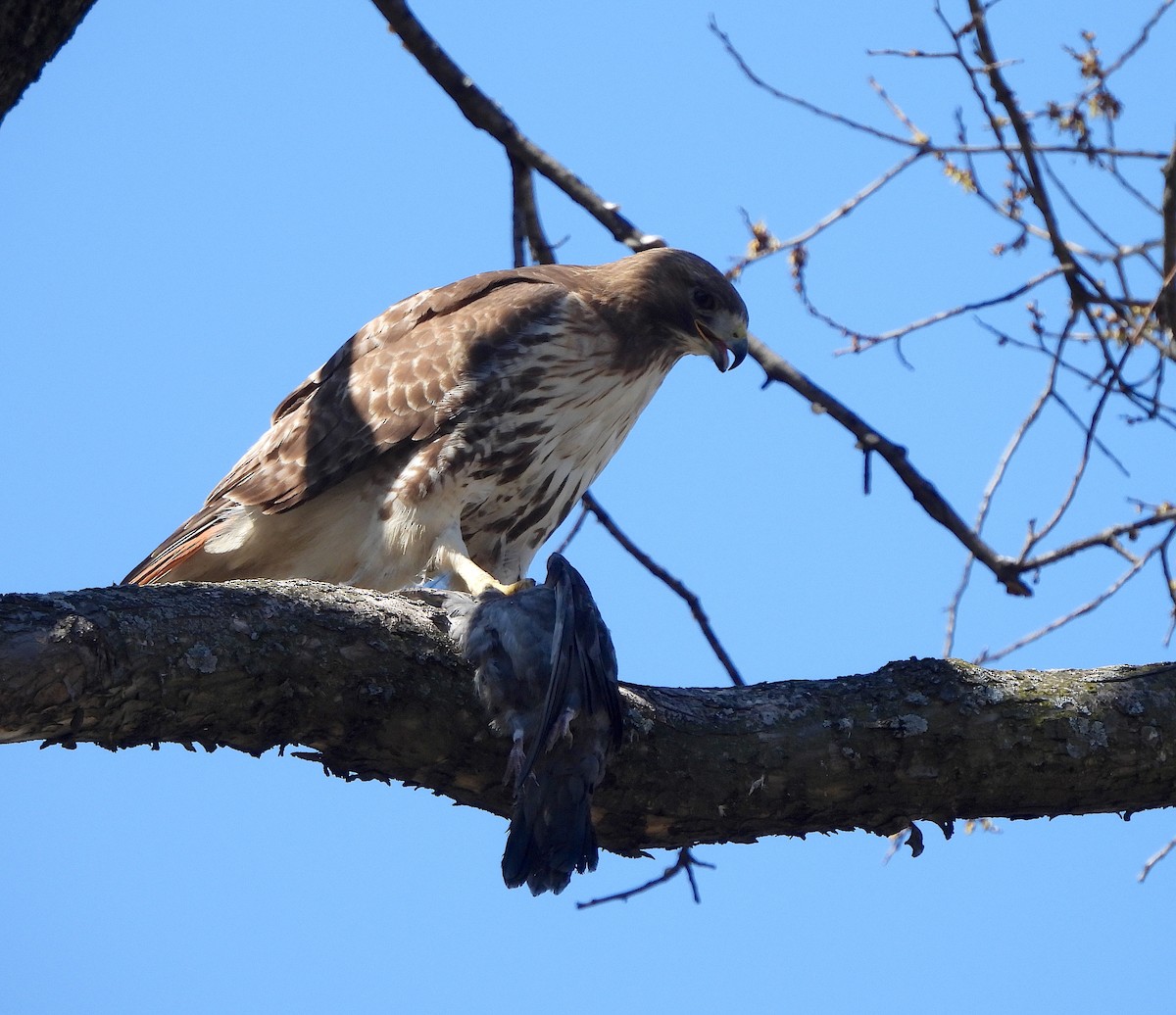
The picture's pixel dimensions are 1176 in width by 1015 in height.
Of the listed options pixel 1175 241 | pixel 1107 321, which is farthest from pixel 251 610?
pixel 1107 321

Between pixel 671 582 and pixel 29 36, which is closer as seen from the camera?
pixel 29 36

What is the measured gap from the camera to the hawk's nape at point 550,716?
2633 millimetres

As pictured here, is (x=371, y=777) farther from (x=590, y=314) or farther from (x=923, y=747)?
(x=590, y=314)

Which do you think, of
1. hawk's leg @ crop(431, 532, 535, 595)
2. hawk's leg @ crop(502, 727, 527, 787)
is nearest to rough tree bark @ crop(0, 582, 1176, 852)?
hawk's leg @ crop(502, 727, 527, 787)

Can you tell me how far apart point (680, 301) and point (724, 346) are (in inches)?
9.3

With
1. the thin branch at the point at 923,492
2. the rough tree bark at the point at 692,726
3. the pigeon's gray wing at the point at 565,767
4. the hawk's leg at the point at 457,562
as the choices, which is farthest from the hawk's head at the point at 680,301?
the pigeon's gray wing at the point at 565,767

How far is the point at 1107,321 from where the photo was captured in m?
4.93

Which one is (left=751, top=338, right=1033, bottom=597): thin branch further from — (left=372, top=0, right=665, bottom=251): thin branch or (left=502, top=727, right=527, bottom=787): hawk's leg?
(left=502, top=727, right=527, bottom=787): hawk's leg

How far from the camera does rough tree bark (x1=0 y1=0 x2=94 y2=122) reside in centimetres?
273

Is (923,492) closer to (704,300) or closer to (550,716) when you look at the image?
(704,300)

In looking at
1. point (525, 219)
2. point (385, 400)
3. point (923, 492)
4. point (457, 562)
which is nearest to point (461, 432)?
point (385, 400)

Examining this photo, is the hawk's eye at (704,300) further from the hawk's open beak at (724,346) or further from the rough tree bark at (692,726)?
the rough tree bark at (692,726)

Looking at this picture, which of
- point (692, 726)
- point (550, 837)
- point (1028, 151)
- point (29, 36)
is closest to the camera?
point (550, 837)

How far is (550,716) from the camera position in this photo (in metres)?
2.70
